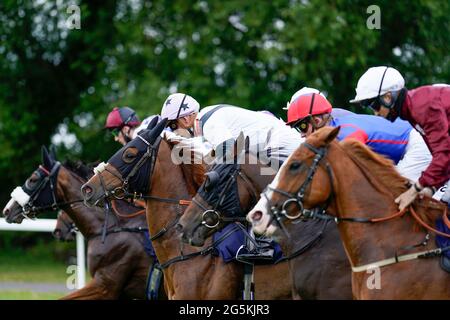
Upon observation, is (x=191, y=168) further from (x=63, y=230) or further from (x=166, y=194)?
(x=63, y=230)

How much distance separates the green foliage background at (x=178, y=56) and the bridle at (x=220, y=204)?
10.6 m

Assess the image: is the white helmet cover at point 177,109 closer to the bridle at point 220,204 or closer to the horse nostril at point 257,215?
the bridle at point 220,204

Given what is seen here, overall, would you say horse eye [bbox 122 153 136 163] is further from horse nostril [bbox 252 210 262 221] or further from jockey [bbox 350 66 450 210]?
jockey [bbox 350 66 450 210]

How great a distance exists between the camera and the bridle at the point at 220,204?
702cm

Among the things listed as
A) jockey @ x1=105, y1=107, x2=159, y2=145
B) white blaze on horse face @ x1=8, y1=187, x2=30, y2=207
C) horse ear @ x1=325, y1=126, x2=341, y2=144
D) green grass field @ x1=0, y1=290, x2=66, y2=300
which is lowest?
green grass field @ x1=0, y1=290, x2=66, y2=300

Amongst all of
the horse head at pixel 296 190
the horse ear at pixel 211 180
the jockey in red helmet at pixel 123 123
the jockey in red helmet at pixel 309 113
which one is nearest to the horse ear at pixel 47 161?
the jockey in red helmet at pixel 123 123

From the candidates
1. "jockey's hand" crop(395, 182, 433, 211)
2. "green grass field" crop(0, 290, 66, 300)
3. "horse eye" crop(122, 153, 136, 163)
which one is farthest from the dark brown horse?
"jockey's hand" crop(395, 182, 433, 211)

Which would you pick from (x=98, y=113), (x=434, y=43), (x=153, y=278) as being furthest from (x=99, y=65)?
(x=153, y=278)

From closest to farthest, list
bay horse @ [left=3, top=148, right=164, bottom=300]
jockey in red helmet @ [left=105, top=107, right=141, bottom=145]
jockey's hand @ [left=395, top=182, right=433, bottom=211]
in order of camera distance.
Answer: jockey's hand @ [left=395, top=182, right=433, bottom=211]
bay horse @ [left=3, top=148, right=164, bottom=300]
jockey in red helmet @ [left=105, top=107, right=141, bottom=145]

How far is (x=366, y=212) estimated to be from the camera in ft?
20.2

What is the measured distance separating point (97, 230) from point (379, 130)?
4026 millimetres

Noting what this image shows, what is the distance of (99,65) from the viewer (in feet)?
71.5

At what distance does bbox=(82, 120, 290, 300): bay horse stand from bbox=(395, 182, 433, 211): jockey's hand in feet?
6.46

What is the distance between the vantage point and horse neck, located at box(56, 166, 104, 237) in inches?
392
